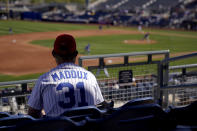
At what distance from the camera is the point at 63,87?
2111mm

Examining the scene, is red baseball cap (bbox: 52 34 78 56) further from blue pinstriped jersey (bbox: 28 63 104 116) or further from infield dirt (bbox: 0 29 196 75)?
infield dirt (bbox: 0 29 196 75)

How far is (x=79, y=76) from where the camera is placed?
7.32 ft

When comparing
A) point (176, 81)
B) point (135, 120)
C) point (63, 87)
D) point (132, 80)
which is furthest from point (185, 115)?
point (176, 81)

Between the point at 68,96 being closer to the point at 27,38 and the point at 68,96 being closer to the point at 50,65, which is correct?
the point at 50,65

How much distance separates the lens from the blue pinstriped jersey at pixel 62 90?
6.89 ft

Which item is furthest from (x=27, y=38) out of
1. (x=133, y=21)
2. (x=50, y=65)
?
(x=133, y=21)

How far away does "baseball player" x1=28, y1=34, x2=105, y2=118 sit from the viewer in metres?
2.10

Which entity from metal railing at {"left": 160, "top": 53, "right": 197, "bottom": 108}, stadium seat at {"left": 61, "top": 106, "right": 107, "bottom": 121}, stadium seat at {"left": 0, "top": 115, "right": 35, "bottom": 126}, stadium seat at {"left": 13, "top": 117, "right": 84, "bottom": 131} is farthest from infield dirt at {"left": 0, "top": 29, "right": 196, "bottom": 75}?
stadium seat at {"left": 13, "top": 117, "right": 84, "bottom": 131}

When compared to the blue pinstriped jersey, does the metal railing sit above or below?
below

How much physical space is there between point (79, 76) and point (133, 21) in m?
26.5

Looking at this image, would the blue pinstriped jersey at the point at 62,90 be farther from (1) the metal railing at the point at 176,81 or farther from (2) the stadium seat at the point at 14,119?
(1) the metal railing at the point at 176,81

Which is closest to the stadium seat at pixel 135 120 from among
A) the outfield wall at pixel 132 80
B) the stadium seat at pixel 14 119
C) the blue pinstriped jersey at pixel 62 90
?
the blue pinstriped jersey at pixel 62 90

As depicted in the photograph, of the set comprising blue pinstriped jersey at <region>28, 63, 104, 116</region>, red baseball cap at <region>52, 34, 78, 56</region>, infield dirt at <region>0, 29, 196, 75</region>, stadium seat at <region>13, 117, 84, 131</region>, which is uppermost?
red baseball cap at <region>52, 34, 78, 56</region>

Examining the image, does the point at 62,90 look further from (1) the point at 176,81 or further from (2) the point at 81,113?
(1) the point at 176,81
